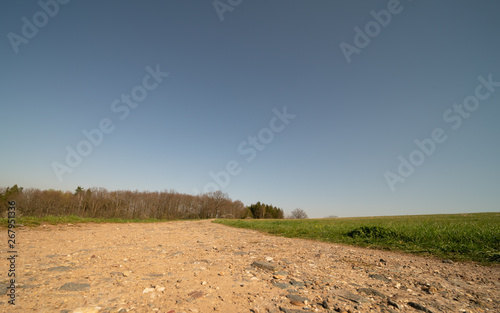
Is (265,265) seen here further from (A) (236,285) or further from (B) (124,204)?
(B) (124,204)

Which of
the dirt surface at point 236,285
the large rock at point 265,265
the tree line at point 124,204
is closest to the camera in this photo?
the dirt surface at point 236,285

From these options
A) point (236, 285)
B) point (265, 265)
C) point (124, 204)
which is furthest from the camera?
point (124, 204)

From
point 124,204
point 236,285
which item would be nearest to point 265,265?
point 236,285

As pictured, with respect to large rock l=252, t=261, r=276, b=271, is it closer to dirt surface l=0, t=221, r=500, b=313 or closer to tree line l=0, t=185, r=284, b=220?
dirt surface l=0, t=221, r=500, b=313

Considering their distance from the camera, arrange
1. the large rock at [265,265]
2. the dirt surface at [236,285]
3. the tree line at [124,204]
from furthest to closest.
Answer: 1. the tree line at [124,204]
2. the large rock at [265,265]
3. the dirt surface at [236,285]

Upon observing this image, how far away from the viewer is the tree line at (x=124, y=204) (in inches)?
1380

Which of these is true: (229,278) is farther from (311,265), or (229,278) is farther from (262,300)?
(311,265)

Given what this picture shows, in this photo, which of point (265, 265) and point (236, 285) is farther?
point (265, 265)

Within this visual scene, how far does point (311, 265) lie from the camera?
4.46 m

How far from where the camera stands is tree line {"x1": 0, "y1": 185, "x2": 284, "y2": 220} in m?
35.1

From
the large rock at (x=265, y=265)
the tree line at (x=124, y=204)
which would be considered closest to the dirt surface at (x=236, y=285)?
the large rock at (x=265, y=265)

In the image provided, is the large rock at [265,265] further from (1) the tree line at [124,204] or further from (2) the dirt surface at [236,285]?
(1) the tree line at [124,204]

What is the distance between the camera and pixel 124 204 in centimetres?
4606

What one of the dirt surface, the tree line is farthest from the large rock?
the tree line
